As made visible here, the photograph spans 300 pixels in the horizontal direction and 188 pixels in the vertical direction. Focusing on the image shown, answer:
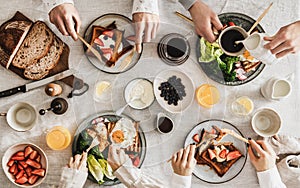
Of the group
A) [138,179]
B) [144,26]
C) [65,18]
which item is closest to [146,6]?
[144,26]

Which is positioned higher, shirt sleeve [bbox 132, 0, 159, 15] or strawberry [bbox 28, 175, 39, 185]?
shirt sleeve [bbox 132, 0, 159, 15]

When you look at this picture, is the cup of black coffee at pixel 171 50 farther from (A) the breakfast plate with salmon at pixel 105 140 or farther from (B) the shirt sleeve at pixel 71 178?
(B) the shirt sleeve at pixel 71 178

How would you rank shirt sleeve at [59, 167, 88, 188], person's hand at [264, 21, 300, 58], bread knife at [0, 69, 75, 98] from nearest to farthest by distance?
person's hand at [264, 21, 300, 58]
shirt sleeve at [59, 167, 88, 188]
bread knife at [0, 69, 75, 98]

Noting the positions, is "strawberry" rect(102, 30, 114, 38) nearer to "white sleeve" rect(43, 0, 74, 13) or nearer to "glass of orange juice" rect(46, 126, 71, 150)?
"white sleeve" rect(43, 0, 74, 13)

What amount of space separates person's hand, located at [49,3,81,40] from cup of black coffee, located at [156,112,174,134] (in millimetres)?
450

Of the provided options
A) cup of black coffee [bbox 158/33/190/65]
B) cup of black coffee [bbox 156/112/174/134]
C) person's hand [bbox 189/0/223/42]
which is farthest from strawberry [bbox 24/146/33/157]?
person's hand [bbox 189/0/223/42]

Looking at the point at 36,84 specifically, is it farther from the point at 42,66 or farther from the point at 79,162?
the point at 79,162

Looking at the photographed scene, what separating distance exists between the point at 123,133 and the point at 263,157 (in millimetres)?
545

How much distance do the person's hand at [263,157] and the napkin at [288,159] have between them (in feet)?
0.33

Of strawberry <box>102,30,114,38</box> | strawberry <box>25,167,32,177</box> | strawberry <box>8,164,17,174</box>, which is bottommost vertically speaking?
strawberry <box>8,164,17,174</box>

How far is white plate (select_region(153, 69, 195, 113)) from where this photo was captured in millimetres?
1971

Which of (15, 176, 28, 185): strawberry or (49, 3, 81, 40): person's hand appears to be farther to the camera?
(15, 176, 28, 185): strawberry

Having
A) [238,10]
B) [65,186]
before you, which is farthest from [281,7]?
[65,186]

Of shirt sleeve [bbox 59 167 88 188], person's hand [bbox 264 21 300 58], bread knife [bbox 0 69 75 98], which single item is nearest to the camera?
person's hand [bbox 264 21 300 58]
